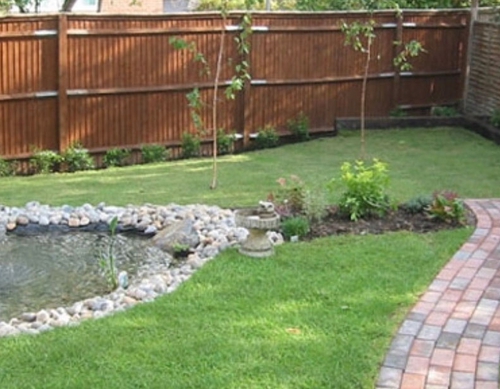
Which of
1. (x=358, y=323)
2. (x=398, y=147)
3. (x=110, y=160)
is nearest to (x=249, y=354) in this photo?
(x=358, y=323)

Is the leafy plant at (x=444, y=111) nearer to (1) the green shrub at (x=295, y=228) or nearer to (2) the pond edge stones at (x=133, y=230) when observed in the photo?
(2) the pond edge stones at (x=133, y=230)

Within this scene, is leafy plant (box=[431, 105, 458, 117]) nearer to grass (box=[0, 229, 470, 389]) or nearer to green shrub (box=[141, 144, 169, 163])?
green shrub (box=[141, 144, 169, 163])

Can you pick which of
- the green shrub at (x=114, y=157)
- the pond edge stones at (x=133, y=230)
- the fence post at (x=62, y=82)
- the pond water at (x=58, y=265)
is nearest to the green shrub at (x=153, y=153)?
the green shrub at (x=114, y=157)

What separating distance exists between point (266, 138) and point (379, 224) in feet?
17.8

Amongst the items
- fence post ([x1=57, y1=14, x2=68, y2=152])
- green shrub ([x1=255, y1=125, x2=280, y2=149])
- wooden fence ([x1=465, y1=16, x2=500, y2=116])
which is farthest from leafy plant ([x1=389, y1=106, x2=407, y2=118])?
fence post ([x1=57, y1=14, x2=68, y2=152])

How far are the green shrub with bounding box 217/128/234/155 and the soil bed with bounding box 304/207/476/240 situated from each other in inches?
187

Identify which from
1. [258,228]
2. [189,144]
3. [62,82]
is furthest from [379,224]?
[62,82]

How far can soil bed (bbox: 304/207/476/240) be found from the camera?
673cm

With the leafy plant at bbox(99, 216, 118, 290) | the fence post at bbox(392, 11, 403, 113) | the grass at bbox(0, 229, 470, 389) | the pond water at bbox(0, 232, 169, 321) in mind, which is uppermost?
the fence post at bbox(392, 11, 403, 113)

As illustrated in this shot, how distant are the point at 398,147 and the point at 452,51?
3.08 meters

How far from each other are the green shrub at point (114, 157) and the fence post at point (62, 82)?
57cm

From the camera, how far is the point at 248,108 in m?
12.1

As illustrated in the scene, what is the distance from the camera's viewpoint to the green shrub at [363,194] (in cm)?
695

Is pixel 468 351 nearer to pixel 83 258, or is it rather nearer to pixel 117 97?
pixel 83 258
